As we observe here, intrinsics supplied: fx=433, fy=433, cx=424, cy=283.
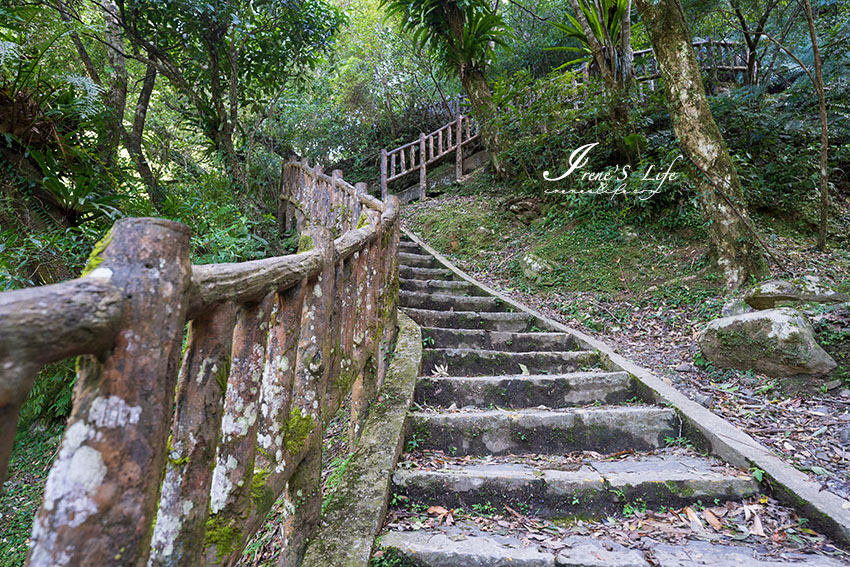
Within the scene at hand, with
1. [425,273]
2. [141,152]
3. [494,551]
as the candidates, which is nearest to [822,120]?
[425,273]

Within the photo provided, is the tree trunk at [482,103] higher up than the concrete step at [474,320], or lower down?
higher up

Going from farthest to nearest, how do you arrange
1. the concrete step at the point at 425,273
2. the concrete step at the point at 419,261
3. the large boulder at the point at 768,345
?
the concrete step at the point at 419,261, the concrete step at the point at 425,273, the large boulder at the point at 768,345

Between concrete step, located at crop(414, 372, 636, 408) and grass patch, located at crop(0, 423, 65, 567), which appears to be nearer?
concrete step, located at crop(414, 372, 636, 408)

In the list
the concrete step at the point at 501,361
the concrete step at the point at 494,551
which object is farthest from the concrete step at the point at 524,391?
the concrete step at the point at 494,551

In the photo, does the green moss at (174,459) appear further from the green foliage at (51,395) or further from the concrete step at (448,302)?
the green foliage at (51,395)

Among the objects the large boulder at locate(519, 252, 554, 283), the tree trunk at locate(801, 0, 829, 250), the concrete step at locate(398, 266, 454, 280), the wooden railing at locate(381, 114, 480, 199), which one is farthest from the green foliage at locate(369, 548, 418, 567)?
the wooden railing at locate(381, 114, 480, 199)

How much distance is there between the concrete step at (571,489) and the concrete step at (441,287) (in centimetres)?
304

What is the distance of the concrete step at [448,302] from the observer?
15.2 feet

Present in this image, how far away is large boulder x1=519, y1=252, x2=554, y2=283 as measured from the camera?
5457mm

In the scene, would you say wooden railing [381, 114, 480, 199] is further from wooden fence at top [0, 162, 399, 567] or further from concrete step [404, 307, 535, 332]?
wooden fence at top [0, 162, 399, 567]

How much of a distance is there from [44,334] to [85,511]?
0.28m

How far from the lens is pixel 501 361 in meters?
3.41

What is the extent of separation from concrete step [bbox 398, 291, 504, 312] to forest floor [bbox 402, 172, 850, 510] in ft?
1.60

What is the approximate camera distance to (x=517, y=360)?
345 centimetres
